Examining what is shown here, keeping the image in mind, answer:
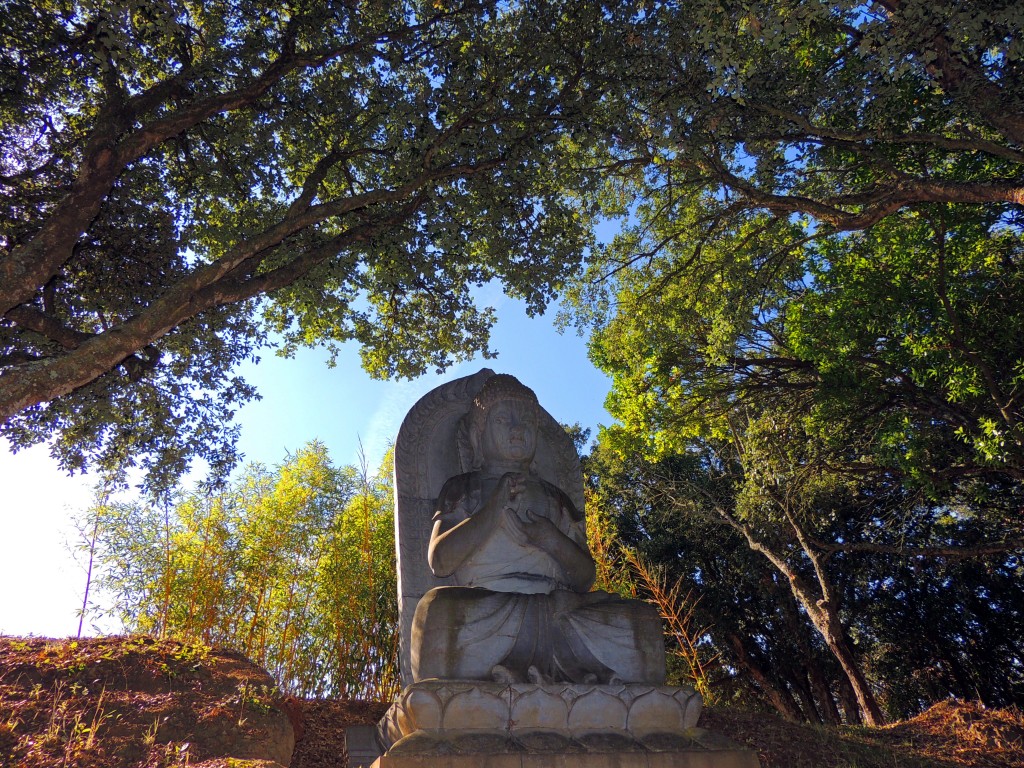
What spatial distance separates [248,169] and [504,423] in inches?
190

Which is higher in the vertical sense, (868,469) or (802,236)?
(802,236)

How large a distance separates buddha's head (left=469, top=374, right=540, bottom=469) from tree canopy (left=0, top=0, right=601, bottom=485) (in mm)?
2296

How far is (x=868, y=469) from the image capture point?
11180 millimetres

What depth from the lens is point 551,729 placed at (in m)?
3.58

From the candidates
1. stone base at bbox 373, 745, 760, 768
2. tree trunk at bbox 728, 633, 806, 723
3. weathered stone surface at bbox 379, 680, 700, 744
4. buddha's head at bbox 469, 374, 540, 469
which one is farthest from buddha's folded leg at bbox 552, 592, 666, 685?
tree trunk at bbox 728, 633, 806, 723

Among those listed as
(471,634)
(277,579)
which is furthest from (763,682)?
(471,634)

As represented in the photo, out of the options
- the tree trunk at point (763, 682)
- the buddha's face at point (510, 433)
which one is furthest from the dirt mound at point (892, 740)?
the tree trunk at point (763, 682)

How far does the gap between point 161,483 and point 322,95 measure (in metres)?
4.84

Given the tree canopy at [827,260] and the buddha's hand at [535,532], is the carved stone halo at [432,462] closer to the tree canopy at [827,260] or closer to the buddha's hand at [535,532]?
the buddha's hand at [535,532]

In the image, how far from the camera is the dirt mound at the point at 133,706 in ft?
15.2

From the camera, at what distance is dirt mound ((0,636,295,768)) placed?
15.2ft

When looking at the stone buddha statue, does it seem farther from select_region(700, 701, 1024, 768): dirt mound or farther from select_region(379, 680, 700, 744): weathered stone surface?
select_region(700, 701, 1024, 768): dirt mound

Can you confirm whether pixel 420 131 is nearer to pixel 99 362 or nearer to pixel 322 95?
pixel 322 95

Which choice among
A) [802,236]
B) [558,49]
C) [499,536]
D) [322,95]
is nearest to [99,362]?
[499,536]
